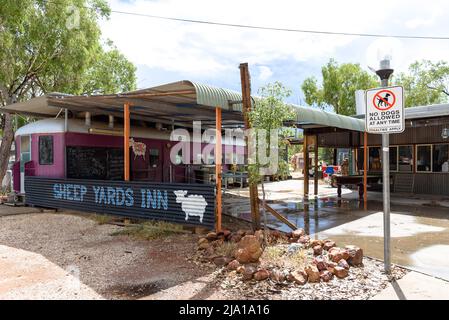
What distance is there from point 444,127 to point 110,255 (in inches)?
571

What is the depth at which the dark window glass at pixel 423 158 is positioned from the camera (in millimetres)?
15328

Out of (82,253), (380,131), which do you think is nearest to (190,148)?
(82,253)

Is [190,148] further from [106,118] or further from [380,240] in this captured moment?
[380,240]

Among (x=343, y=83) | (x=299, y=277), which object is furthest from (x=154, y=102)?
(x=343, y=83)

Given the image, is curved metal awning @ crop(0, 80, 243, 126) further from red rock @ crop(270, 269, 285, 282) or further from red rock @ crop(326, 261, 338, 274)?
red rock @ crop(326, 261, 338, 274)

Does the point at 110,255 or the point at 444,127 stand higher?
the point at 444,127

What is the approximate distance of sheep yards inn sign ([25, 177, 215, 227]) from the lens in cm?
700

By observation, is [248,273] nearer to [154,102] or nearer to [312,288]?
[312,288]

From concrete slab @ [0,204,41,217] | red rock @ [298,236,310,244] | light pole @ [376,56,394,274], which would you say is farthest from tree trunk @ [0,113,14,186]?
light pole @ [376,56,394,274]

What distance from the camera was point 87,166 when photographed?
10.6 metres

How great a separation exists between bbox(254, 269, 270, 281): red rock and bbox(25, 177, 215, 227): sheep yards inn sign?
2206 mm

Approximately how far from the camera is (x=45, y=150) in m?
10.5

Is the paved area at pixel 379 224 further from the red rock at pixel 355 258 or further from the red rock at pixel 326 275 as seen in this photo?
the red rock at pixel 326 275

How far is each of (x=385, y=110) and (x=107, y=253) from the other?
5.02 meters
